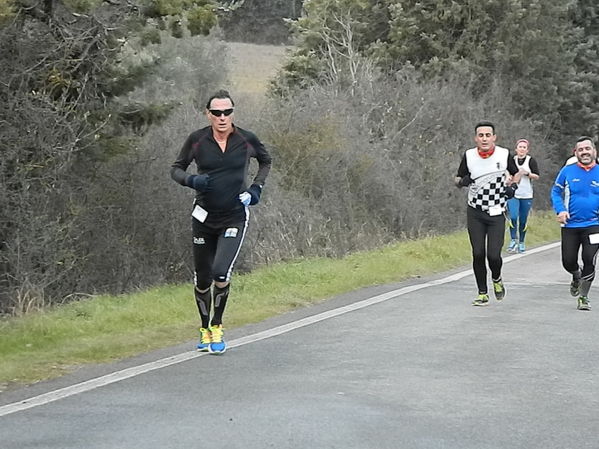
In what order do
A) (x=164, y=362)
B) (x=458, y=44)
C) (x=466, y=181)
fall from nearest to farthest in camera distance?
(x=164, y=362), (x=466, y=181), (x=458, y=44)

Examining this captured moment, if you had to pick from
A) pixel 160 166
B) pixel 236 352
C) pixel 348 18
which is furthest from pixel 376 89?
pixel 236 352

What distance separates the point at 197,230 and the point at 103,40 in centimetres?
534

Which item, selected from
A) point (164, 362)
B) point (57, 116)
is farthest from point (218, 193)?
point (57, 116)

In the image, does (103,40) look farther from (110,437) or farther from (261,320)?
(110,437)

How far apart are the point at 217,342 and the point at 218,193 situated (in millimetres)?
1257

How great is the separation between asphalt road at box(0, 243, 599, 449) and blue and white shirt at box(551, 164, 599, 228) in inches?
54.1

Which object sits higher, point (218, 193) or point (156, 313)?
point (218, 193)

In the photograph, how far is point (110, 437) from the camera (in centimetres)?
609

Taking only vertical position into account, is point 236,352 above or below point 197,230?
below

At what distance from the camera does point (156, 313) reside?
→ 10.9m

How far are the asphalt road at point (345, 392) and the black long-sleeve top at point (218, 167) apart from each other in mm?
1286

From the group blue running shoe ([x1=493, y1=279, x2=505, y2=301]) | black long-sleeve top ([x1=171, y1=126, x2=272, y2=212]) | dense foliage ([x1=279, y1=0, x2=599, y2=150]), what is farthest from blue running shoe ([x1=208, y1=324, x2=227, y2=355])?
dense foliage ([x1=279, y1=0, x2=599, y2=150])

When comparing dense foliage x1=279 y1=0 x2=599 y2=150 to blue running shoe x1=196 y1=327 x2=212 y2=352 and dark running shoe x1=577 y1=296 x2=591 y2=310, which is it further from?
blue running shoe x1=196 y1=327 x2=212 y2=352

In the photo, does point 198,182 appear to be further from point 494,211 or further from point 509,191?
point 509,191
